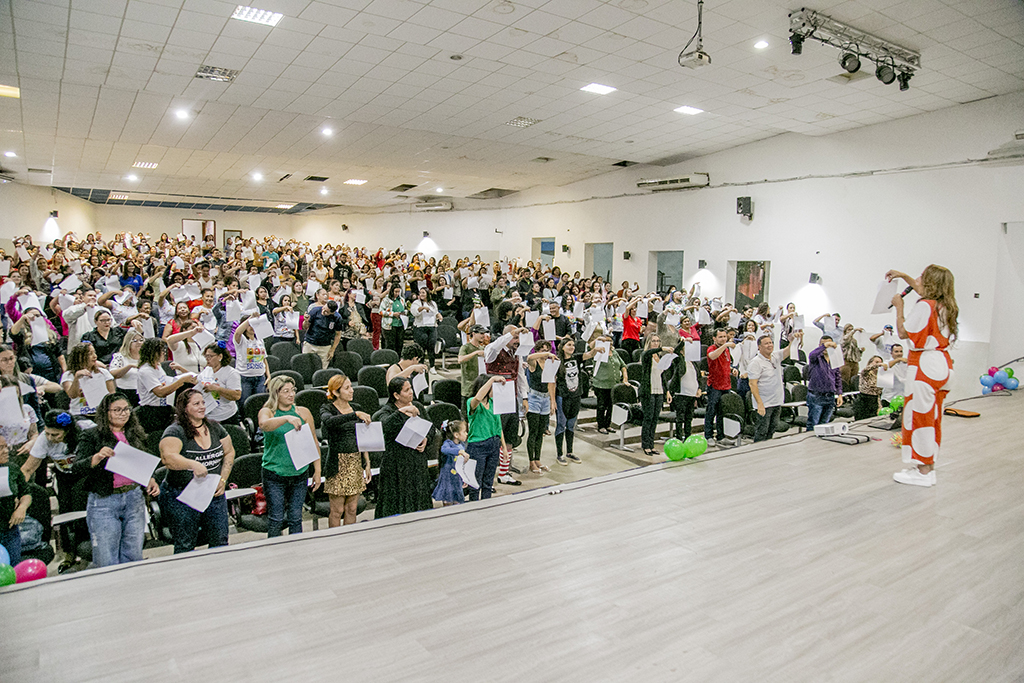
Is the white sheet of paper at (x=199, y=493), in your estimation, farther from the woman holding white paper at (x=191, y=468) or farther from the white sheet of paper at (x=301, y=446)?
the white sheet of paper at (x=301, y=446)

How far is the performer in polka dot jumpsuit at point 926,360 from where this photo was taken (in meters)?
3.81

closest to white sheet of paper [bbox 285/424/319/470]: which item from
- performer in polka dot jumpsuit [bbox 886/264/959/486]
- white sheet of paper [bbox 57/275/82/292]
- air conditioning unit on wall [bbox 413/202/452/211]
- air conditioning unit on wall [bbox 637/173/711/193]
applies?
performer in polka dot jumpsuit [bbox 886/264/959/486]

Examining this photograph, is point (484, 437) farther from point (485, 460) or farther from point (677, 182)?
point (677, 182)

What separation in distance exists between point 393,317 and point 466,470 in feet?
17.8

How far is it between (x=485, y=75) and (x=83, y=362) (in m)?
6.15

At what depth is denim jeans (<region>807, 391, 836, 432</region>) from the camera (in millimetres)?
7250

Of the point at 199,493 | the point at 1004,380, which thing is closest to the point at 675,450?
the point at 199,493

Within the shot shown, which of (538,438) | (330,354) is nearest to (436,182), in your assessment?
(330,354)

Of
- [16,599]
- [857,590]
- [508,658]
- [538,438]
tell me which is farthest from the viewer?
[538,438]

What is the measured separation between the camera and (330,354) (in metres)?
7.79

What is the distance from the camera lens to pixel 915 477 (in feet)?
13.4

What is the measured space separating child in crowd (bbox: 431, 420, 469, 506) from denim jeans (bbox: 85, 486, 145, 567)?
1.89m

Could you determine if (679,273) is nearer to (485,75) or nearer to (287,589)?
(485,75)

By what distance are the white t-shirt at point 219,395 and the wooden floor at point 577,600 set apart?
2.40 m
